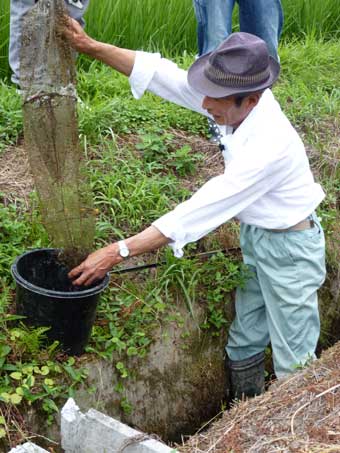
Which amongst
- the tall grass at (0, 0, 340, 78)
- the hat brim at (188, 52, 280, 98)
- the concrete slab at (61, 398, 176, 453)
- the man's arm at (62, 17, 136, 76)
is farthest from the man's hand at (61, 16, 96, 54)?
the tall grass at (0, 0, 340, 78)

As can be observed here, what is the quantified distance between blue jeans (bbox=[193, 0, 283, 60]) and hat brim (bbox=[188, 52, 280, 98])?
144 centimetres

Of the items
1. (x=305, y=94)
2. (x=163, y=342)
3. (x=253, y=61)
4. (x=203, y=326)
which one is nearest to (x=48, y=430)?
(x=163, y=342)

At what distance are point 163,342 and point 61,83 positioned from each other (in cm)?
140

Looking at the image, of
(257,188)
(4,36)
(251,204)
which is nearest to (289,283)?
(251,204)

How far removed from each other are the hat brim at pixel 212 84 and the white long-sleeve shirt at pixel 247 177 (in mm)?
139

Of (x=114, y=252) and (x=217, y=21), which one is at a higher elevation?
(x=217, y=21)

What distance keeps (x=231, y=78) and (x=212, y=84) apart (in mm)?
84

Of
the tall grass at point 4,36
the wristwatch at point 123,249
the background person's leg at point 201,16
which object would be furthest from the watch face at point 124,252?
the tall grass at point 4,36

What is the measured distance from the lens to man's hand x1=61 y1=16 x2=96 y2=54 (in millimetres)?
3146

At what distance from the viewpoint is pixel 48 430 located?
343cm

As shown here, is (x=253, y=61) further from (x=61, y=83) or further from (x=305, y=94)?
(x=305, y=94)

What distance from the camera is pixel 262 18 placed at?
16.4ft

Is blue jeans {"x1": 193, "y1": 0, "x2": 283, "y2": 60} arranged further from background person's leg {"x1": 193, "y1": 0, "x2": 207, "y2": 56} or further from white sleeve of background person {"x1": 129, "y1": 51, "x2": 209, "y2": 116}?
white sleeve of background person {"x1": 129, "y1": 51, "x2": 209, "y2": 116}

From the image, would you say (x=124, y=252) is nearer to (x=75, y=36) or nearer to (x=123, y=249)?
(x=123, y=249)
